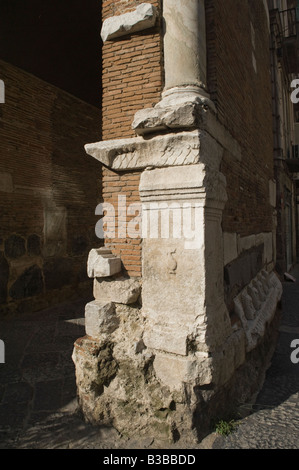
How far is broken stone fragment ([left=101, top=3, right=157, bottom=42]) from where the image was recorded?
270cm

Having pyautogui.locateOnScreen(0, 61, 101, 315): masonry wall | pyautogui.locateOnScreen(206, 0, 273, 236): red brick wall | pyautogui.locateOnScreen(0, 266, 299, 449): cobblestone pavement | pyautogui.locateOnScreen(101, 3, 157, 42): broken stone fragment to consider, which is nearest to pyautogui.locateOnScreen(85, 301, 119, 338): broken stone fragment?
pyautogui.locateOnScreen(0, 266, 299, 449): cobblestone pavement

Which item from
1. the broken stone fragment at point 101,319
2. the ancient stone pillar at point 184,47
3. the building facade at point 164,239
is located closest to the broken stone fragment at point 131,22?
the building facade at point 164,239

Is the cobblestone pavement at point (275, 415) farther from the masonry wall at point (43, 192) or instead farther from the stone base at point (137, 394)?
the masonry wall at point (43, 192)

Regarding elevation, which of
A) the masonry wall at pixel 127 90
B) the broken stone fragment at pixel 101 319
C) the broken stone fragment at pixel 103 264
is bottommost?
the broken stone fragment at pixel 101 319

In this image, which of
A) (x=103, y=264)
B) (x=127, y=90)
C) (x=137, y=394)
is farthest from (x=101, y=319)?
(x=127, y=90)

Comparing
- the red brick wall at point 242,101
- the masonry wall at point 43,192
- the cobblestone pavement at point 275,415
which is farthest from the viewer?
the masonry wall at point 43,192

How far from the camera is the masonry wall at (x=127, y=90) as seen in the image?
109 inches

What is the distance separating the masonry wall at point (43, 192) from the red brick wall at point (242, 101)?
388 centimetres

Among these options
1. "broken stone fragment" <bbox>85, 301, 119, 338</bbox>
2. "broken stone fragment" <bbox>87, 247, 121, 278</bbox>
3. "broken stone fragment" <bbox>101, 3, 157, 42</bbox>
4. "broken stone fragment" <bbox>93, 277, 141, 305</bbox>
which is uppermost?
"broken stone fragment" <bbox>101, 3, 157, 42</bbox>

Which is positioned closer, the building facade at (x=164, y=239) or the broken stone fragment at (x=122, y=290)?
the building facade at (x=164, y=239)

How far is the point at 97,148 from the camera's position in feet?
9.30

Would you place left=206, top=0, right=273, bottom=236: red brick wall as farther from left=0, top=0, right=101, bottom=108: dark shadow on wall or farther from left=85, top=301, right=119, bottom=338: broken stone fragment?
left=0, top=0, right=101, bottom=108: dark shadow on wall

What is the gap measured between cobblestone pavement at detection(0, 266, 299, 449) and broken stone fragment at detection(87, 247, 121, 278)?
1.25 m

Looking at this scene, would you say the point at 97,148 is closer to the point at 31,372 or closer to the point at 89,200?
the point at 31,372
